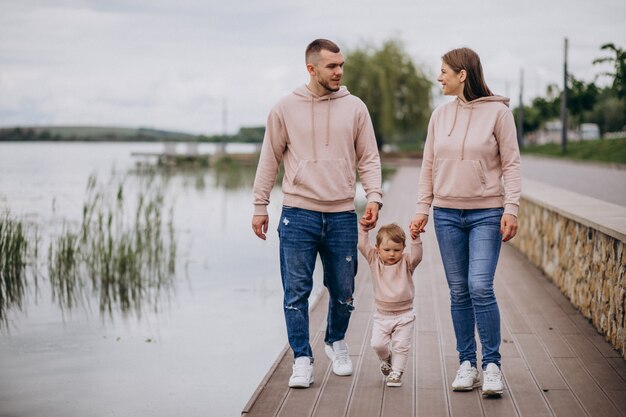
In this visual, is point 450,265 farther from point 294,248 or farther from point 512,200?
point 294,248

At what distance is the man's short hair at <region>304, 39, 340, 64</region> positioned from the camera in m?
4.19

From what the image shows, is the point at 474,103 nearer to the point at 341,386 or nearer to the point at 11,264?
the point at 341,386

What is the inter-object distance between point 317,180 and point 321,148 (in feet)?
0.53

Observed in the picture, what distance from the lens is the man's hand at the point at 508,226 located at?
13.0 feet

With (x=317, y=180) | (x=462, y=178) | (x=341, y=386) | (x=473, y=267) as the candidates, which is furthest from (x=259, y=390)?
(x=462, y=178)

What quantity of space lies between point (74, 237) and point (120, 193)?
2.32ft

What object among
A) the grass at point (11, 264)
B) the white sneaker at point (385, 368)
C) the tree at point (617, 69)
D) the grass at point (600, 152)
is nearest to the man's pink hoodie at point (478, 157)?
the white sneaker at point (385, 368)

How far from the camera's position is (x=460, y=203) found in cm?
412

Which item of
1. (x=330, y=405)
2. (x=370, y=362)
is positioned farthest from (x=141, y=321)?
(x=330, y=405)

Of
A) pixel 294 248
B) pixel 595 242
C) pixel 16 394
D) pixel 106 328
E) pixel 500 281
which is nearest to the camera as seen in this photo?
pixel 294 248

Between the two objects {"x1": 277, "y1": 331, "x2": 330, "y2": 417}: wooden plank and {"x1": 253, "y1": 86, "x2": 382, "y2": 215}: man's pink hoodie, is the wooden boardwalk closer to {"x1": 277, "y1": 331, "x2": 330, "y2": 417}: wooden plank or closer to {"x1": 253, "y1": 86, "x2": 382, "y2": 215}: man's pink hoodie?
{"x1": 277, "y1": 331, "x2": 330, "y2": 417}: wooden plank

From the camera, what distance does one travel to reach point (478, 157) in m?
4.10

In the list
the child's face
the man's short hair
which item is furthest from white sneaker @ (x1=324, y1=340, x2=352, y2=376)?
the man's short hair

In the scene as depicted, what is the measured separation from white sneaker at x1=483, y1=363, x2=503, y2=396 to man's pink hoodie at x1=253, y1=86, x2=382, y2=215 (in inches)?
39.2
